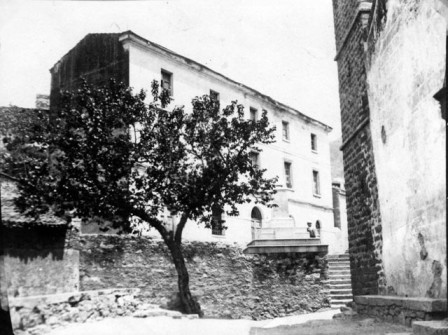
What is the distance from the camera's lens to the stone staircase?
14961mm

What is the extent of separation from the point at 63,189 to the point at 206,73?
7539mm

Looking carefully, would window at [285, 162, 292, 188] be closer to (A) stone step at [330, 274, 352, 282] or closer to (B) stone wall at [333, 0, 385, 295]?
(A) stone step at [330, 274, 352, 282]

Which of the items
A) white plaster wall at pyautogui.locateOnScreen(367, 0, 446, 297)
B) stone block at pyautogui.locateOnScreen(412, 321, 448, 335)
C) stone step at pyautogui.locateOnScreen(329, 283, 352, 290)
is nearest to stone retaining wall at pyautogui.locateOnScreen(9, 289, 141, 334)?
stone block at pyautogui.locateOnScreen(412, 321, 448, 335)

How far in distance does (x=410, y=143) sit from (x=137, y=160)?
5990 millimetres

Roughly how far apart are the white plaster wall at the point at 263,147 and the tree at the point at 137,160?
117 cm

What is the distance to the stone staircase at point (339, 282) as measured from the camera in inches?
589

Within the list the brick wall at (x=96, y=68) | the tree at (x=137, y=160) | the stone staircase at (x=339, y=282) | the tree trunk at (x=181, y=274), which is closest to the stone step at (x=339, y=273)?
the stone staircase at (x=339, y=282)

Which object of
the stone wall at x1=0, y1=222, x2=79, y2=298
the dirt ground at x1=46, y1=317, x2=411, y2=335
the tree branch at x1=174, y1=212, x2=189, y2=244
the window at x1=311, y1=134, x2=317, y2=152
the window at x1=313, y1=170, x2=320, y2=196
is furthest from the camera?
the window at x1=311, y1=134, x2=317, y2=152

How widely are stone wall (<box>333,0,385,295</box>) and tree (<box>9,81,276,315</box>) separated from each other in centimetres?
Answer: 287

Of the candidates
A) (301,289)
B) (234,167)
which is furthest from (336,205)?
(234,167)

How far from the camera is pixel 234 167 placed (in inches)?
449

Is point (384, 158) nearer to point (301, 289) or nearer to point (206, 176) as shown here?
point (206, 176)

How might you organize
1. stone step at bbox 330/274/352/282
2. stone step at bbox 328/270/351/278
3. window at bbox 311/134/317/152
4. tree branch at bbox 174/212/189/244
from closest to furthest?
1. tree branch at bbox 174/212/189/244
2. stone step at bbox 330/274/352/282
3. stone step at bbox 328/270/351/278
4. window at bbox 311/134/317/152

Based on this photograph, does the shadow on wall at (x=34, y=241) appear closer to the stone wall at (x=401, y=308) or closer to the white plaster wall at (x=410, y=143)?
the stone wall at (x=401, y=308)
